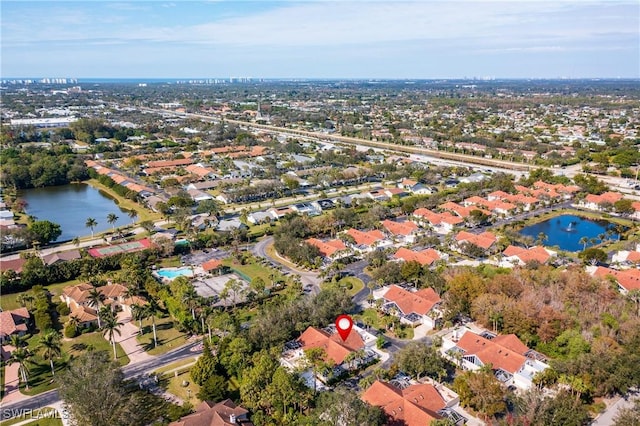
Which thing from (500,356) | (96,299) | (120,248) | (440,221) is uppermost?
(96,299)

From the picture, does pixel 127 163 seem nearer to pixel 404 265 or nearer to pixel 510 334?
pixel 404 265

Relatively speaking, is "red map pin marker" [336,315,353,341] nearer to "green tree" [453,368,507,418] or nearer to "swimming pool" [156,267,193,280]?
"green tree" [453,368,507,418]

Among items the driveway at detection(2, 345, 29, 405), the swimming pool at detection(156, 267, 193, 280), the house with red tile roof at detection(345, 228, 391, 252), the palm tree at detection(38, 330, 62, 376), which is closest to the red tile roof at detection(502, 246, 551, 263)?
the house with red tile roof at detection(345, 228, 391, 252)

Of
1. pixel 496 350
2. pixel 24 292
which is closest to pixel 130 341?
pixel 24 292

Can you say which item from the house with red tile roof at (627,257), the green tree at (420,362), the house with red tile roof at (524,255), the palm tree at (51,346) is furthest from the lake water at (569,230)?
the palm tree at (51,346)

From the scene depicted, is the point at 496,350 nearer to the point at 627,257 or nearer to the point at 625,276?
the point at 625,276
